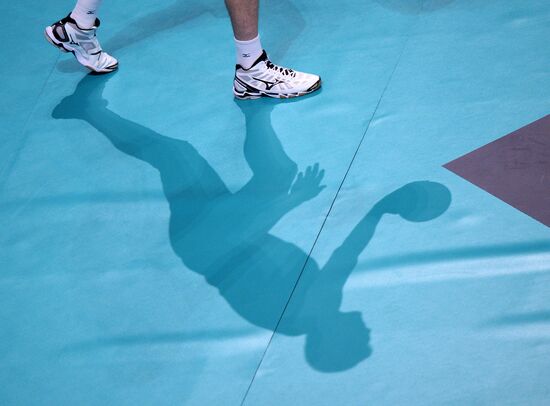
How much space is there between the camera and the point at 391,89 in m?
2.38

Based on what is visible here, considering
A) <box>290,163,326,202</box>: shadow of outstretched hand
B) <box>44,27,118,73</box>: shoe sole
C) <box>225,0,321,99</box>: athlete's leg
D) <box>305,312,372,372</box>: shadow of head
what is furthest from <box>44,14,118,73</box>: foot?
<box>305,312,372,372</box>: shadow of head

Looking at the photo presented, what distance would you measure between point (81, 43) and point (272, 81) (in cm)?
87

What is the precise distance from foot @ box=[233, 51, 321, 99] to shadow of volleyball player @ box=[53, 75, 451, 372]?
0.26 feet

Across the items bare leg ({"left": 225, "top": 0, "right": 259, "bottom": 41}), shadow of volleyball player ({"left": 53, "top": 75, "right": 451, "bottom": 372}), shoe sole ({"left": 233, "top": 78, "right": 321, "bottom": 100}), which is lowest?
shadow of volleyball player ({"left": 53, "top": 75, "right": 451, "bottom": 372})

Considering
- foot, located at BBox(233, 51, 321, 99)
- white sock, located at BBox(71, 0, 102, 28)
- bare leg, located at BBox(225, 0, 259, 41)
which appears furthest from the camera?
white sock, located at BBox(71, 0, 102, 28)

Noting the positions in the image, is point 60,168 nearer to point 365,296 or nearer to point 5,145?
point 5,145

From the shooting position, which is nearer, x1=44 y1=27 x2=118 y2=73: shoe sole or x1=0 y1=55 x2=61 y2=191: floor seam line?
x1=0 y1=55 x2=61 y2=191: floor seam line

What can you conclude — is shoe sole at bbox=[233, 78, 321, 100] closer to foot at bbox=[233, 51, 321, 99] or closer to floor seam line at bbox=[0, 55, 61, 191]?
foot at bbox=[233, 51, 321, 99]

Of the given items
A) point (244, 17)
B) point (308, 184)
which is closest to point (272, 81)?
point (244, 17)

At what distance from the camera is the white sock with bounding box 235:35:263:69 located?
2.41 m

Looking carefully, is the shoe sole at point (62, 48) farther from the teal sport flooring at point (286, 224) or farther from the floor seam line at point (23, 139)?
the floor seam line at point (23, 139)

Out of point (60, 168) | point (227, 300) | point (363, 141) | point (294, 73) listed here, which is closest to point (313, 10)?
point (294, 73)

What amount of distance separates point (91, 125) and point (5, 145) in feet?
1.13

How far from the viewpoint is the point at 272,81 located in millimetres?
2469
